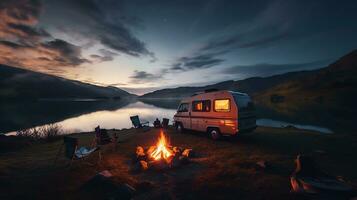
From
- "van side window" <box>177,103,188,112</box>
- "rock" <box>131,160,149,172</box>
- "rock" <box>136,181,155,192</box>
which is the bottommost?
"rock" <box>136,181,155,192</box>

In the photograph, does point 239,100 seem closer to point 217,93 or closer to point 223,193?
point 217,93

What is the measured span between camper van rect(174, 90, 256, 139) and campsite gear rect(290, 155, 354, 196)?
5.04 meters

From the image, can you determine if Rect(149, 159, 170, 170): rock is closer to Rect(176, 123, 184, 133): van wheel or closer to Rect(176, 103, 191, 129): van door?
Rect(176, 103, 191, 129): van door

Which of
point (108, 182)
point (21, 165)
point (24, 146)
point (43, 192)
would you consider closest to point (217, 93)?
point (108, 182)

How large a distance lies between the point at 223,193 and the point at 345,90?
105m

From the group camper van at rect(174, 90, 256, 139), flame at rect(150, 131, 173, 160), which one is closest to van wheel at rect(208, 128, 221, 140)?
camper van at rect(174, 90, 256, 139)

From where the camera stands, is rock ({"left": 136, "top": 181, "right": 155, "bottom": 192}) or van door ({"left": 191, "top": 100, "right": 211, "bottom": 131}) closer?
rock ({"left": 136, "top": 181, "right": 155, "bottom": 192})

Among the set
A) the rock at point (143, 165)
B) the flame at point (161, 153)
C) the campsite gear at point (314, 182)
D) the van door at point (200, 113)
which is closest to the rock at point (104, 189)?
the rock at point (143, 165)

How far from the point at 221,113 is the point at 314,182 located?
656cm

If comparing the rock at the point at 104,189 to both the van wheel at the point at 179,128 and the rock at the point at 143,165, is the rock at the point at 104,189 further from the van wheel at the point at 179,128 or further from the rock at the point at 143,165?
the van wheel at the point at 179,128

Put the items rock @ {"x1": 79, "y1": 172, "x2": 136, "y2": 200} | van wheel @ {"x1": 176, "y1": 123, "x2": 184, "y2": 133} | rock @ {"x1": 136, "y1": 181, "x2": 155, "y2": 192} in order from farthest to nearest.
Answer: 1. van wheel @ {"x1": 176, "y1": 123, "x2": 184, "y2": 133}
2. rock @ {"x1": 136, "y1": 181, "x2": 155, "y2": 192}
3. rock @ {"x1": 79, "y1": 172, "x2": 136, "y2": 200}

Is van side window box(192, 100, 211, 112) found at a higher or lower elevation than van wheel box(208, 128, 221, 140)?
higher

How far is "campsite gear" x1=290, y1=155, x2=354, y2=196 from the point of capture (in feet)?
13.9

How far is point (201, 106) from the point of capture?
1248 cm
